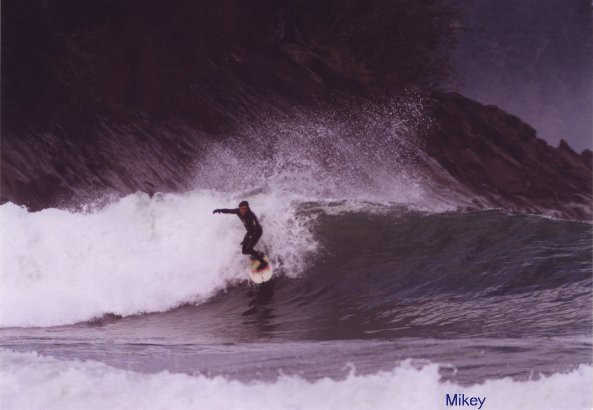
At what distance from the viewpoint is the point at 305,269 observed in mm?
8844

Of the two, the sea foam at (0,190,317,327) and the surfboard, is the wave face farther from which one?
the surfboard

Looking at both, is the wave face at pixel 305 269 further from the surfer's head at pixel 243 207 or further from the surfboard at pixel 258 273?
the surfer's head at pixel 243 207

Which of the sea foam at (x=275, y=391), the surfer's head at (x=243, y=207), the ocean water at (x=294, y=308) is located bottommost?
the sea foam at (x=275, y=391)

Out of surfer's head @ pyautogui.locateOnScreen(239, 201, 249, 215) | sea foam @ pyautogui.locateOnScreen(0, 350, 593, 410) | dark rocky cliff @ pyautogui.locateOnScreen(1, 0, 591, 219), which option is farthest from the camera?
dark rocky cliff @ pyautogui.locateOnScreen(1, 0, 591, 219)

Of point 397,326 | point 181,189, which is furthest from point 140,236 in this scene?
point 397,326

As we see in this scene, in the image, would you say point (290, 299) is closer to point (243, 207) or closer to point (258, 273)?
point (258, 273)

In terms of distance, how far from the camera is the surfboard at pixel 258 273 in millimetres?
8508

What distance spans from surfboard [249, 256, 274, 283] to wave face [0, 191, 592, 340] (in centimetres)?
Answer: 19

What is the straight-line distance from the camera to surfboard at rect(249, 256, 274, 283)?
8508mm

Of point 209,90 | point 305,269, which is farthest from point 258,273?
point 209,90

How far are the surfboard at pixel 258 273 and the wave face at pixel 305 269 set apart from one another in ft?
0.61

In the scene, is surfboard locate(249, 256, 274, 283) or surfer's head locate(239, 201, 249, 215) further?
surfboard locate(249, 256, 274, 283)

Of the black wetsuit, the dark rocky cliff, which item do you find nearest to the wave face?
the black wetsuit

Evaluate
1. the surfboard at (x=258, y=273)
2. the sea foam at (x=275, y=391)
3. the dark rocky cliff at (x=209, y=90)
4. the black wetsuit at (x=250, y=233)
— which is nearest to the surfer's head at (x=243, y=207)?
the black wetsuit at (x=250, y=233)
